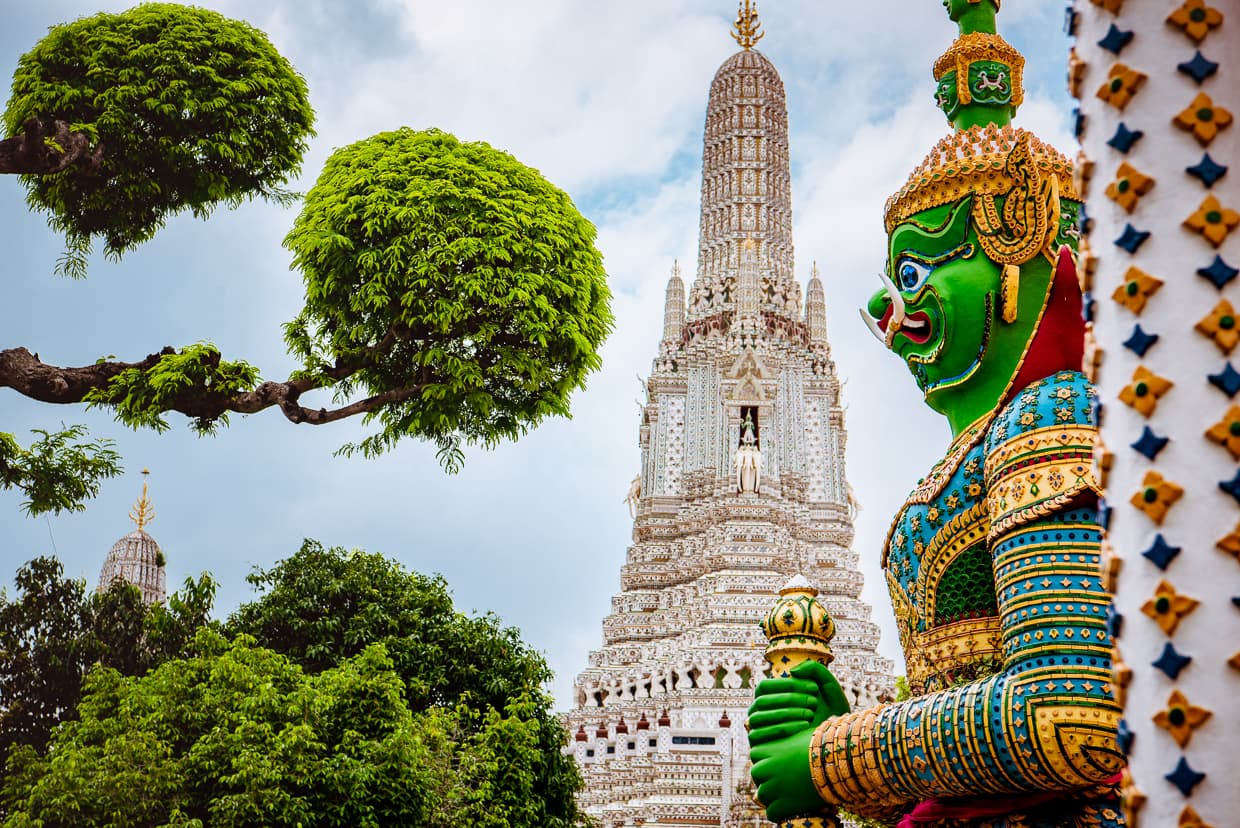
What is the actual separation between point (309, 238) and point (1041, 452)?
1084 centimetres

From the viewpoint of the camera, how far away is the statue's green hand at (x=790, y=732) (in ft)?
13.7

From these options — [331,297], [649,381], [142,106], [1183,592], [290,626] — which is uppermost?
[649,381]

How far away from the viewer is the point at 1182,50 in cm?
240

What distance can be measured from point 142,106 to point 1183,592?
12.3 m

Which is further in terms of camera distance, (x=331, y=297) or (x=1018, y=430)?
(x=331, y=297)

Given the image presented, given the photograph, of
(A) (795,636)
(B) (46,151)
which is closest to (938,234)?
(A) (795,636)

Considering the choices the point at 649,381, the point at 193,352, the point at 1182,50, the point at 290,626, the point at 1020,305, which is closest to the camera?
the point at 1182,50

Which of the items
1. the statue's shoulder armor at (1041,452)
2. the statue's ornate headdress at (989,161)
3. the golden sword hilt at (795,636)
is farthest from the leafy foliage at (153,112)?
the statue's shoulder armor at (1041,452)

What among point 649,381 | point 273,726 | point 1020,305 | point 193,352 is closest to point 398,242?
point 193,352

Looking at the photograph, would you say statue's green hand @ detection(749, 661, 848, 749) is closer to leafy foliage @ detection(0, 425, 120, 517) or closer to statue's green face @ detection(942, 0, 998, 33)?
statue's green face @ detection(942, 0, 998, 33)

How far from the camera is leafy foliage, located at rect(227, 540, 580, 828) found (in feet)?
57.4

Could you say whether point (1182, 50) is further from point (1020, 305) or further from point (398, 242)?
point (398, 242)

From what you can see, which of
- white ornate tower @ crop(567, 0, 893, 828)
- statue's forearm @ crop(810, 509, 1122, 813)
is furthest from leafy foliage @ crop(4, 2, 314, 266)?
white ornate tower @ crop(567, 0, 893, 828)

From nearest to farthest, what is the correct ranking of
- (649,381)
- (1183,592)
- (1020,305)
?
(1183,592) → (1020,305) → (649,381)
